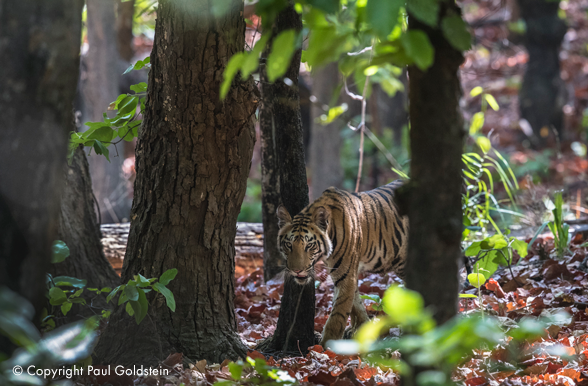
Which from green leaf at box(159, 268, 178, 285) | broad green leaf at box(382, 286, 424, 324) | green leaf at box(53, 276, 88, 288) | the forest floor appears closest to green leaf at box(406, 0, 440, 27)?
broad green leaf at box(382, 286, 424, 324)

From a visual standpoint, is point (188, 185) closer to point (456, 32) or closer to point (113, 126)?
point (113, 126)

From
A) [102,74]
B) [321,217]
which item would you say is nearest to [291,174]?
[321,217]

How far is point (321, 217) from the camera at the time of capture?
12.2 feet

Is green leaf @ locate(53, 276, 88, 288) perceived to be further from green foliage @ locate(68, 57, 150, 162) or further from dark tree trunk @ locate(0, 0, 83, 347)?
dark tree trunk @ locate(0, 0, 83, 347)

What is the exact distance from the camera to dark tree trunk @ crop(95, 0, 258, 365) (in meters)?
2.77

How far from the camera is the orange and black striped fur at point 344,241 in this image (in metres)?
3.61

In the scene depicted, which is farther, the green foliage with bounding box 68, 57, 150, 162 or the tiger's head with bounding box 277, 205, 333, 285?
the tiger's head with bounding box 277, 205, 333, 285

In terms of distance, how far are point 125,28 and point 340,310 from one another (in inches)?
358

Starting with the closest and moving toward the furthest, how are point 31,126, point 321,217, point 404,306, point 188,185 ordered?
point 404,306 → point 31,126 → point 188,185 → point 321,217

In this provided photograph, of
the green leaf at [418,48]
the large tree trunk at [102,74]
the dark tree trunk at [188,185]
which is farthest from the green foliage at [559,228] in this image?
the large tree trunk at [102,74]

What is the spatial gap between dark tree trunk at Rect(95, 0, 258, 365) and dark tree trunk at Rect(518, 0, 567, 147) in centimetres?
1148

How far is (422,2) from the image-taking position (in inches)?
49.0

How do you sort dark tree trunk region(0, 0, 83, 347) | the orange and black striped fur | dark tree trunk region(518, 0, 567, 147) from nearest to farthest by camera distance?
dark tree trunk region(0, 0, 83, 347) < the orange and black striped fur < dark tree trunk region(518, 0, 567, 147)

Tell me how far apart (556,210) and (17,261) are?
4.19 meters
